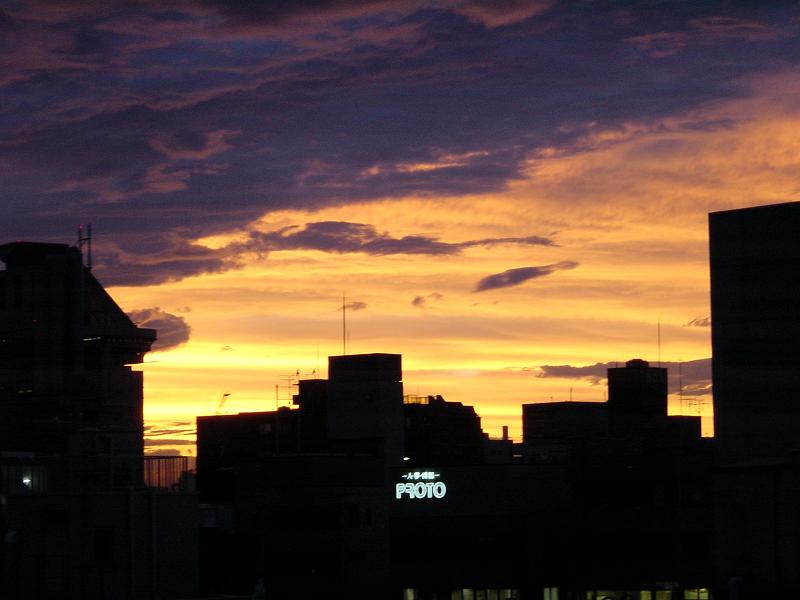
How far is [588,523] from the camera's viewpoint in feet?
395

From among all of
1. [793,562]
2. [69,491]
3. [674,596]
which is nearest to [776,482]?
[793,562]

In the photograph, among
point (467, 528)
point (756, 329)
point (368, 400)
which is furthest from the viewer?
point (368, 400)

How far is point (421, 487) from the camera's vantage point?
130 m

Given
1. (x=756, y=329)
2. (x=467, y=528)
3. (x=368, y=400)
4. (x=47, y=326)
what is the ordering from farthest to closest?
(x=47, y=326) → (x=368, y=400) → (x=467, y=528) → (x=756, y=329)

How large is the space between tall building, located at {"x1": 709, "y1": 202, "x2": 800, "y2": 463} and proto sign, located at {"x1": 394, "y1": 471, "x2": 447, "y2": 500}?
111 feet

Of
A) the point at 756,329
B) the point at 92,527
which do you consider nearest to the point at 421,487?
the point at 756,329

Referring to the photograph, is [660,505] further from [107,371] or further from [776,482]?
[107,371]

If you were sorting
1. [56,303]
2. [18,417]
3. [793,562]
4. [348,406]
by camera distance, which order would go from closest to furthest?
[793,562] → [18,417] → [348,406] → [56,303]

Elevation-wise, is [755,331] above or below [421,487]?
above

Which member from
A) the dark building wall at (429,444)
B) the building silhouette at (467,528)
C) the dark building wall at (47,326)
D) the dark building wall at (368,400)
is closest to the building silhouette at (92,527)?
the building silhouette at (467,528)

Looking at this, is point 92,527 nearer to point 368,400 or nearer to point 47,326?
point 368,400

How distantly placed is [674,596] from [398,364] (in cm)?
5413

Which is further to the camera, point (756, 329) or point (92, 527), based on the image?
point (756, 329)

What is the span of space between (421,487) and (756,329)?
39273mm
